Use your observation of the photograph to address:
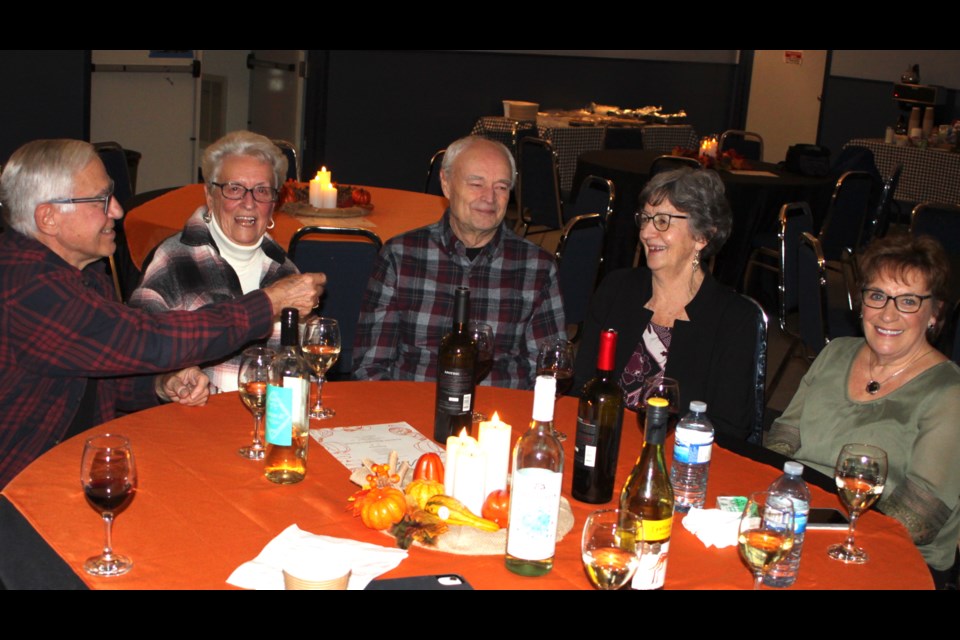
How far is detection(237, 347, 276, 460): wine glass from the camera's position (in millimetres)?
2081

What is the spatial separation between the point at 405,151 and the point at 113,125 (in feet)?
9.39

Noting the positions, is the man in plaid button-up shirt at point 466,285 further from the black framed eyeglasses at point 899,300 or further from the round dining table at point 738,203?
the round dining table at point 738,203

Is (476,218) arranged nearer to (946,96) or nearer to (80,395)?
(80,395)

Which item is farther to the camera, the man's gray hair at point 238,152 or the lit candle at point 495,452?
the man's gray hair at point 238,152

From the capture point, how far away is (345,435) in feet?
7.32

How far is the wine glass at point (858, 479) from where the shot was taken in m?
1.90

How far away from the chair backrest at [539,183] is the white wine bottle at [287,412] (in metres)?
5.10

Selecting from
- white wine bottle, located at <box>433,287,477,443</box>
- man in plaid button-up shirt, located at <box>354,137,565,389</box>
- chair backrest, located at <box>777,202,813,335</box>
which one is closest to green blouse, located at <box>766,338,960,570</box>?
man in plaid button-up shirt, located at <box>354,137,565,389</box>

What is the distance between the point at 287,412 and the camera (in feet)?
6.30

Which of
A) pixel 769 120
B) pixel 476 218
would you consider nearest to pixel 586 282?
pixel 476 218

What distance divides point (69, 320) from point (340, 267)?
5.26ft

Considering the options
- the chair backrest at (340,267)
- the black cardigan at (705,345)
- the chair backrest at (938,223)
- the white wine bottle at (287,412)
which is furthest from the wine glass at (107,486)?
the chair backrest at (938,223)

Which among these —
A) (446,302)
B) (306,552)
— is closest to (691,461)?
(306,552)

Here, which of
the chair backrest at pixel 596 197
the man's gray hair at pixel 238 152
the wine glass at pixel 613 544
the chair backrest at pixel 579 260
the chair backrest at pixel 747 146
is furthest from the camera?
the chair backrest at pixel 747 146
